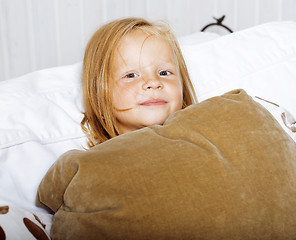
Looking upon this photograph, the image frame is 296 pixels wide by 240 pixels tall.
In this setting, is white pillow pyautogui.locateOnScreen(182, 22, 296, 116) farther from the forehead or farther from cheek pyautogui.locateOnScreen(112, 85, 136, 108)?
cheek pyautogui.locateOnScreen(112, 85, 136, 108)

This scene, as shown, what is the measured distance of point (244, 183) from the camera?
0.57 m

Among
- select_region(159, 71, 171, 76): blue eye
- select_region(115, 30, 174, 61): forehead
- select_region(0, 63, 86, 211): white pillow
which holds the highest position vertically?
select_region(115, 30, 174, 61): forehead

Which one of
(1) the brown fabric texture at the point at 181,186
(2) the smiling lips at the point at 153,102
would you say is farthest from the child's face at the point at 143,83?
(1) the brown fabric texture at the point at 181,186

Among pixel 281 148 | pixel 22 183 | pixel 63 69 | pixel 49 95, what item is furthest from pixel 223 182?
pixel 63 69

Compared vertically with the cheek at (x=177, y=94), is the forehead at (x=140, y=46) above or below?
above

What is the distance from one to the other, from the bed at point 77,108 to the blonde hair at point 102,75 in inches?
1.4

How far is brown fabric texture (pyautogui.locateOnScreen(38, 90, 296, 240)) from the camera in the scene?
0.52 metres

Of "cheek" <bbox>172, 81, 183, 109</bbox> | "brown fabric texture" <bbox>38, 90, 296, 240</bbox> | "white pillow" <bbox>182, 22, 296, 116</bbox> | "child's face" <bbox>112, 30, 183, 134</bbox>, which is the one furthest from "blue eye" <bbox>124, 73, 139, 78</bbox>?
"brown fabric texture" <bbox>38, 90, 296, 240</bbox>

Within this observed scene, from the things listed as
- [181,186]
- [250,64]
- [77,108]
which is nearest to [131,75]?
[77,108]

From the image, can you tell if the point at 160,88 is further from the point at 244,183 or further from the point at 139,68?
the point at 244,183

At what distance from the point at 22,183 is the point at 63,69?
453 mm

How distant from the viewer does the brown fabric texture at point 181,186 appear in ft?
1.72

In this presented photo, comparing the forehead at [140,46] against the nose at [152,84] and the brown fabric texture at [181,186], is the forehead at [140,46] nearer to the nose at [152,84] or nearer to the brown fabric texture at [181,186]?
the nose at [152,84]

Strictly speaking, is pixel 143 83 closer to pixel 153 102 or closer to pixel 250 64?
pixel 153 102
